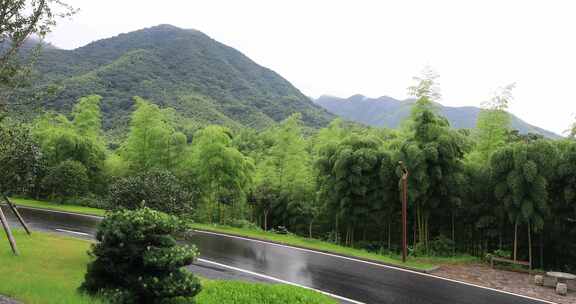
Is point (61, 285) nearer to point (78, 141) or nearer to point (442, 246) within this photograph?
point (442, 246)

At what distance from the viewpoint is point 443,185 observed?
43.9 ft

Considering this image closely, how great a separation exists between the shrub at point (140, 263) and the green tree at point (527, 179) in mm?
9646

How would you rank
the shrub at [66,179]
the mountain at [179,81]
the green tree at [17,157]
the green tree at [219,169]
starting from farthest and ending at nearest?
the mountain at [179,81]
the shrub at [66,179]
the green tree at [219,169]
the green tree at [17,157]

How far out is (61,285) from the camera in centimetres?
651

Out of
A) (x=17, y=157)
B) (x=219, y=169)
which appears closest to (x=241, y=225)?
(x=219, y=169)

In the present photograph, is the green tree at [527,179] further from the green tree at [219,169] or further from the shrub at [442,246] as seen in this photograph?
the green tree at [219,169]

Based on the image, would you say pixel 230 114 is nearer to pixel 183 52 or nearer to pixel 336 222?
pixel 183 52

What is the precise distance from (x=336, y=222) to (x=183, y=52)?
237 ft

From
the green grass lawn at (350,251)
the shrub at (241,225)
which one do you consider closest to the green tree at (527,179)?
the green grass lawn at (350,251)

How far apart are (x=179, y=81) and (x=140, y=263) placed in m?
65.2

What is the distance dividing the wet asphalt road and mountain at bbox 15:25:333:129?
3569 centimetres

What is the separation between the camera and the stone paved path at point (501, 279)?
383 inches

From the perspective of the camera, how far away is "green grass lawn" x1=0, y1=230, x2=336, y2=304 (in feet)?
18.6

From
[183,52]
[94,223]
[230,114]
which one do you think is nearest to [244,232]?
[94,223]
